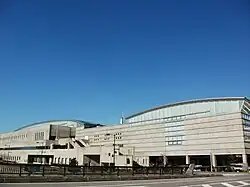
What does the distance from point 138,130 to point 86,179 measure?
85.8 metres

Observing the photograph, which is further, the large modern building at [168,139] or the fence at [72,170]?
the large modern building at [168,139]

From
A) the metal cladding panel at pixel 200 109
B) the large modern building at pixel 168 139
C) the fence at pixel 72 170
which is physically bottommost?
the fence at pixel 72 170

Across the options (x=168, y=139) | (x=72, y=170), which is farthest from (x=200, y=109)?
(x=72, y=170)

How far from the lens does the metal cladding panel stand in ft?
287

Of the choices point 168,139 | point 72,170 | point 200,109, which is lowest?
point 72,170

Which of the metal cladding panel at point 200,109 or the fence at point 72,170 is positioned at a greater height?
the metal cladding panel at point 200,109

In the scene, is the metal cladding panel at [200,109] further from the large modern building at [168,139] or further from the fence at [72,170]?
the fence at [72,170]

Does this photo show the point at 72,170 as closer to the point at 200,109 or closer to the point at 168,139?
the point at 168,139

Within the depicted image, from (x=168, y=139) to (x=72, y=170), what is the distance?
245 ft

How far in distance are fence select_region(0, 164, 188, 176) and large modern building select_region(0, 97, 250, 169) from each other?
177ft

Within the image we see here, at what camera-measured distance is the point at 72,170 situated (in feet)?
68.7

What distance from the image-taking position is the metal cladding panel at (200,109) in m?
87.6

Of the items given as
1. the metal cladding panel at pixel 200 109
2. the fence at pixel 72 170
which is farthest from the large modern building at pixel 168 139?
the fence at pixel 72 170

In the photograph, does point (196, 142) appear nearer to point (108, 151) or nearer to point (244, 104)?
point (244, 104)
